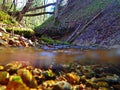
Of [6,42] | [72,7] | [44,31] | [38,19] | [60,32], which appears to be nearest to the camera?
[6,42]

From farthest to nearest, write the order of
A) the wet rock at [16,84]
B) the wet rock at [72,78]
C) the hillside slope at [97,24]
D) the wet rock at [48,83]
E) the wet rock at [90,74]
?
the hillside slope at [97,24]
the wet rock at [90,74]
the wet rock at [72,78]
the wet rock at [48,83]
the wet rock at [16,84]

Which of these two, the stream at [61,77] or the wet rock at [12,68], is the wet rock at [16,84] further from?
the wet rock at [12,68]

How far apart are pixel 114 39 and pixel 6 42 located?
6.51 metres

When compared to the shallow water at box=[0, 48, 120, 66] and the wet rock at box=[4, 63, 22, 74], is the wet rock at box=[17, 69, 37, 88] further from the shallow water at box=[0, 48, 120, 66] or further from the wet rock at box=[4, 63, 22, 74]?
the shallow water at box=[0, 48, 120, 66]

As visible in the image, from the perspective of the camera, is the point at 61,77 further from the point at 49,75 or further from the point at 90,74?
the point at 90,74

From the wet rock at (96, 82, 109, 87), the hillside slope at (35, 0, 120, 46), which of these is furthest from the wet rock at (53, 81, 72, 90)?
the hillside slope at (35, 0, 120, 46)

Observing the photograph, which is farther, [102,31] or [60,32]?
[60,32]

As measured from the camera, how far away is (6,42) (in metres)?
10.4

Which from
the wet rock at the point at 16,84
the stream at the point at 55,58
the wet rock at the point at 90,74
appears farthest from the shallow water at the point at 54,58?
the wet rock at the point at 16,84

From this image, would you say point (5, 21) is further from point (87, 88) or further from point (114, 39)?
point (87, 88)

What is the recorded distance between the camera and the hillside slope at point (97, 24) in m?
15.7

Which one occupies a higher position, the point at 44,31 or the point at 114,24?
the point at 114,24

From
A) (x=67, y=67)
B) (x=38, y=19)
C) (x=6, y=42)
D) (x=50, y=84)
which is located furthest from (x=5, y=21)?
(x=38, y=19)

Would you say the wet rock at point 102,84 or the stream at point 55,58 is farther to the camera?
the stream at point 55,58
